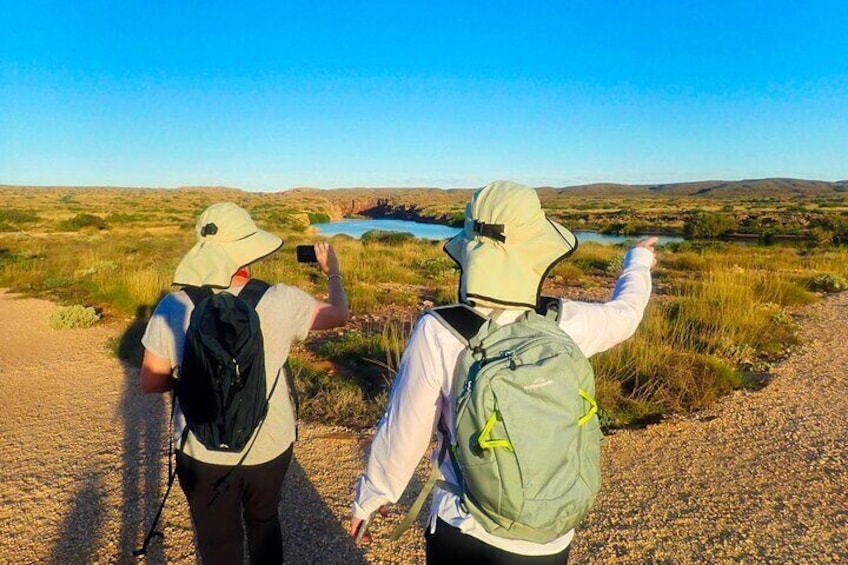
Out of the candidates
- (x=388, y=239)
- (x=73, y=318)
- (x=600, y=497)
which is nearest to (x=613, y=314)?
(x=600, y=497)

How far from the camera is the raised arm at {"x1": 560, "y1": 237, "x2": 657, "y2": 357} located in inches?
66.6

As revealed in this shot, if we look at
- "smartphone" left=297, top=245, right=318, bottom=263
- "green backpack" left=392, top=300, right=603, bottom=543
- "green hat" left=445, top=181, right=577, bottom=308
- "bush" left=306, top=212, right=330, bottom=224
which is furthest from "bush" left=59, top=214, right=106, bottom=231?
"green backpack" left=392, top=300, right=603, bottom=543

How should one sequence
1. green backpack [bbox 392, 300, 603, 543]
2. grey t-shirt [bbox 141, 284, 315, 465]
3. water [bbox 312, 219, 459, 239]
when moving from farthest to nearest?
water [bbox 312, 219, 459, 239]
grey t-shirt [bbox 141, 284, 315, 465]
green backpack [bbox 392, 300, 603, 543]

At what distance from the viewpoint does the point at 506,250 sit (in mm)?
1458

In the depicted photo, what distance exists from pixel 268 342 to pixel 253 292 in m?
0.20

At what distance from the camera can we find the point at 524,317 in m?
1.49

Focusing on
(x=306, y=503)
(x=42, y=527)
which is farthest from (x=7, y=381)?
(x=306, y=503)

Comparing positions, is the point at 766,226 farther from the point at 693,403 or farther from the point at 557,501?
the point at 557,501

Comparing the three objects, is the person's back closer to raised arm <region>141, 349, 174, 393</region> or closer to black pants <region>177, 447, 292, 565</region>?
black pants <region>177, 447, 292, 565</region>

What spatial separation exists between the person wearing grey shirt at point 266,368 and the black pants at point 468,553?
0.86 m

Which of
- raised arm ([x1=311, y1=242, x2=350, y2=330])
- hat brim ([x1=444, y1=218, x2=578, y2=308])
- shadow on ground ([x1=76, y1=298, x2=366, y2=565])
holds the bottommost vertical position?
shadow on ground ([x1=76, y1=298, x2=366, y2=565])

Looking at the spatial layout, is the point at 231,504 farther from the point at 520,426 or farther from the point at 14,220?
the point at 14,220

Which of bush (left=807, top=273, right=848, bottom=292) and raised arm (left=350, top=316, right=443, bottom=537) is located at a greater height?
raised arm (left=350, top=316, right=443, bottom=537)

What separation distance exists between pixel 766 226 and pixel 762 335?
34942 millimetres
